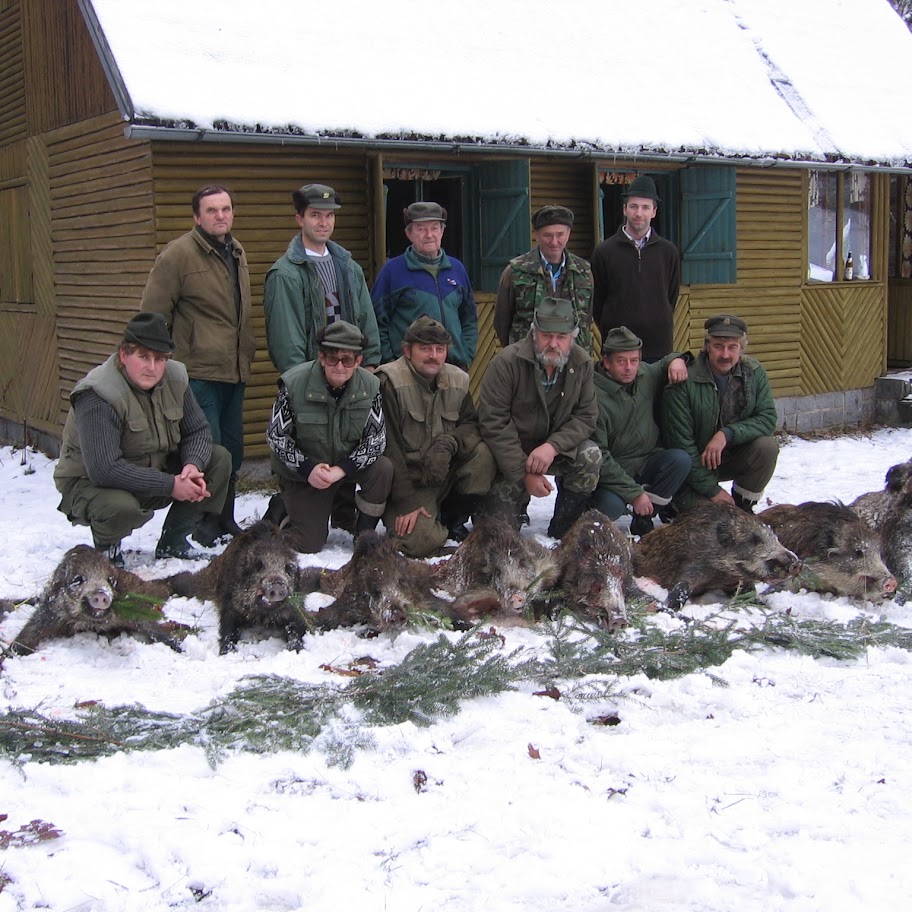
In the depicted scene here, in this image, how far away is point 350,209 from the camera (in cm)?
995

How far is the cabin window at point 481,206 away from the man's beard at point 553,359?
3.47 m

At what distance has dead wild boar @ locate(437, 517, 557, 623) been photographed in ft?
17.3

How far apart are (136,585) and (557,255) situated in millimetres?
3868

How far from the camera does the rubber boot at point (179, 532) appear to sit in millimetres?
6547

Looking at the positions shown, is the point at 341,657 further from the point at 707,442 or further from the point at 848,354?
the point at 848,354

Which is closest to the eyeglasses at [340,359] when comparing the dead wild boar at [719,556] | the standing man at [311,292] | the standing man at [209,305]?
the standing man at [311,292]

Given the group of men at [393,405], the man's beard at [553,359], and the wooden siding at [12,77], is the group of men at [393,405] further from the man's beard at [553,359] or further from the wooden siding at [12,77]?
the wooden siding at [12,77]

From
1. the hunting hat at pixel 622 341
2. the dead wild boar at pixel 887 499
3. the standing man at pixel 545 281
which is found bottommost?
the dead wild boar at pixel 887 499

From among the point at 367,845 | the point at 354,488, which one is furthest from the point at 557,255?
the point at 367,845

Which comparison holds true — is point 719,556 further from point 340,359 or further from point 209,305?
point 209,305

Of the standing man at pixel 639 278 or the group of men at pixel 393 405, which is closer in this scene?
the group of men at pixel 393 405

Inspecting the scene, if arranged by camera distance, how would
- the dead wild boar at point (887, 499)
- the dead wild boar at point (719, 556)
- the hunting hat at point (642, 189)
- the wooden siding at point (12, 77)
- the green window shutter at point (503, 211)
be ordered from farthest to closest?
the wooden siding at point (12, 77), the green window shutter at point (503, 211), the hunting hat at point (642, 189), the dead wild boar at point (887, 499), the dead wild boar at point (719, 556)

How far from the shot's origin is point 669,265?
8.47m

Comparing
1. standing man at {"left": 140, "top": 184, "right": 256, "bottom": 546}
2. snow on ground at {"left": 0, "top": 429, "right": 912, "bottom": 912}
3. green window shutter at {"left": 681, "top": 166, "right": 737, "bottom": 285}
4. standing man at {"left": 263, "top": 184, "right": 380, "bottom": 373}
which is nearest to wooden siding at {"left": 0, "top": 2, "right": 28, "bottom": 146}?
standing man at {"left": 140, "top": 184, "right": 256, "bottom": 546}
